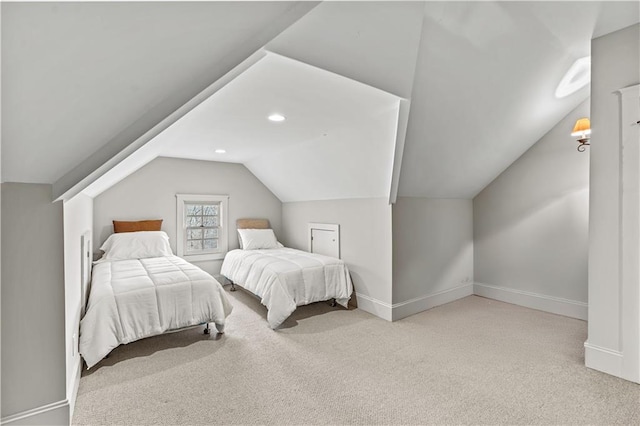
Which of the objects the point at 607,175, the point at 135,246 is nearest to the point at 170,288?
the point at 135,246

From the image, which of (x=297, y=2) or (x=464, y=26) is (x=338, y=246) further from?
(x=297, y=2)

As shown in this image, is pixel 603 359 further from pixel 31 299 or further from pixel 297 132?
pixel 31 299

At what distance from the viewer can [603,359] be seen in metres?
2.23

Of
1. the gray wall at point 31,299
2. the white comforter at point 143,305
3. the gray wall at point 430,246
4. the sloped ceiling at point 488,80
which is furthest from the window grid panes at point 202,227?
the gray wall at point 31,299

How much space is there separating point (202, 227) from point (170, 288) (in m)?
2.49

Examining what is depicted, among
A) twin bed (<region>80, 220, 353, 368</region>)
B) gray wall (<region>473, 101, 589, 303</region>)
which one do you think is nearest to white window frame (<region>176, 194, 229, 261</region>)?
twin bed (<region>80, 220, 353, 368</region>)

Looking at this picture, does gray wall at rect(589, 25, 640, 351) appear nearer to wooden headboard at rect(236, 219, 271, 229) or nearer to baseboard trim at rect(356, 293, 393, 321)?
baseboard trim at rect(356, 293, 393, 321)

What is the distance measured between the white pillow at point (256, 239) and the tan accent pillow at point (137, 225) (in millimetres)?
1226

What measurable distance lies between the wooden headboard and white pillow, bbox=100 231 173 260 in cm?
126

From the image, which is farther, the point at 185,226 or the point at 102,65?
the point at 185,226

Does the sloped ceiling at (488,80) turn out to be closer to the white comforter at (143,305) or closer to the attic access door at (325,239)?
the attic access door at (325,239)

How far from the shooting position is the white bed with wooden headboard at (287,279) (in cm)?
320

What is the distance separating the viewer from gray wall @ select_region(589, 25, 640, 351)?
7.03ft

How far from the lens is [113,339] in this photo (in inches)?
92.7
